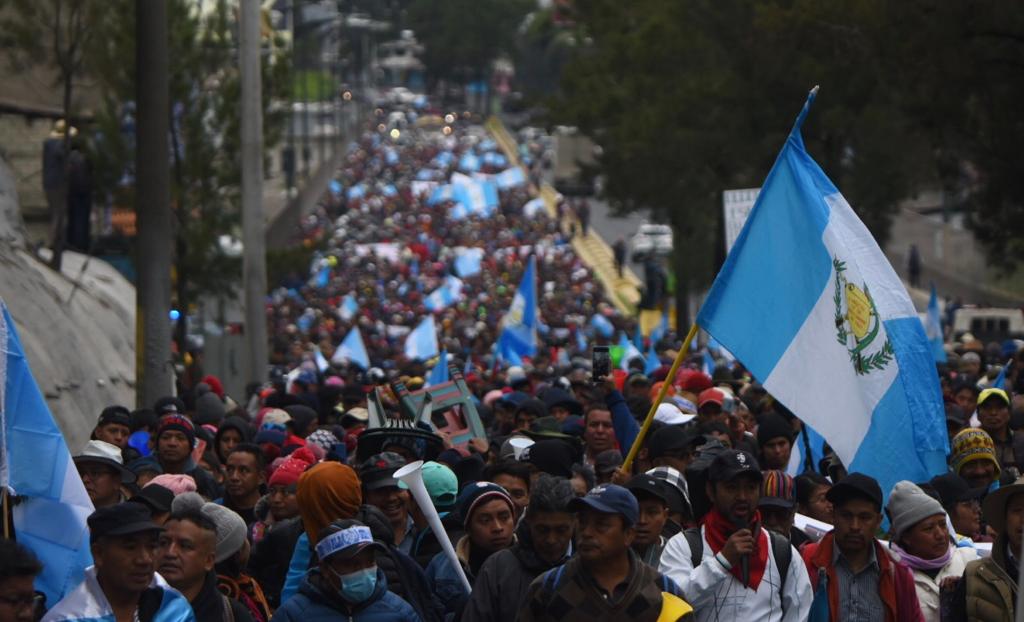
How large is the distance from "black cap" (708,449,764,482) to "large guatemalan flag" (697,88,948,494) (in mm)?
1327

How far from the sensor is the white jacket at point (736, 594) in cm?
718

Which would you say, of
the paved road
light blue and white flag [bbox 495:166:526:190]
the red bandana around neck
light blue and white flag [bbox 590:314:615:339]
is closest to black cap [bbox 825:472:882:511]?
the red bandana around neck

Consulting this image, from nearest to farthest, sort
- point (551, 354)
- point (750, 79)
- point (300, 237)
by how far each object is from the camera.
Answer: point (551, 354) < point (750, 79) < point (300, 237)

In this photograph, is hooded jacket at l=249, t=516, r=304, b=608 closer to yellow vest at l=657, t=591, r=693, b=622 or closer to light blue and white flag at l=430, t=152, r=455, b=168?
yellow vest at l=657, t=591, r=693, b=622

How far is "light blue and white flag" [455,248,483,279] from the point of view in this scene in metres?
55.4

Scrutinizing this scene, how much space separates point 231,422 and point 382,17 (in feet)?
592

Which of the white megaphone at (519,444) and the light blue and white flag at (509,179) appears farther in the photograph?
the light blue and white flag at (509,179)

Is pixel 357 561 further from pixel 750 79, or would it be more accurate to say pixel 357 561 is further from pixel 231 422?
pixel 750 79

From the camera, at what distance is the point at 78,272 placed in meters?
25.2

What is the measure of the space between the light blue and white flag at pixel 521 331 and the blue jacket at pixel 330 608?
18.5m

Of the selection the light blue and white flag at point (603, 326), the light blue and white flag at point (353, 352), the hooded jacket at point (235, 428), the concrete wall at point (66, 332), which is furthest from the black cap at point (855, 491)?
the light blue and white flag at point (603, 326)

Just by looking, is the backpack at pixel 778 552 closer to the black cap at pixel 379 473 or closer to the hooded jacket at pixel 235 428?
the black cap at pixel 379 473

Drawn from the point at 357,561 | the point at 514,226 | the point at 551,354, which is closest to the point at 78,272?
the point at 551,354

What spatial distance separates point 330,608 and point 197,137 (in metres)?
24.1
